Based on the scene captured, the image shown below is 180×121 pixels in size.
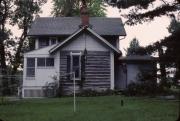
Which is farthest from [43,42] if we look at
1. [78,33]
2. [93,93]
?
[93,93]

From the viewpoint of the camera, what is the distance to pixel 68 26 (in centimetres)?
4225

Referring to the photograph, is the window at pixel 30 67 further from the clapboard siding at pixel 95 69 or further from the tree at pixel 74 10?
the tree at pixel 74 10

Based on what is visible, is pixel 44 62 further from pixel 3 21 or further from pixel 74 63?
pixel 3 21

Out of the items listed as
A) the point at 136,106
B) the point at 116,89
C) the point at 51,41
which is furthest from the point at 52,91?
the point at 136,106

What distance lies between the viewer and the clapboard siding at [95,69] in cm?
3469

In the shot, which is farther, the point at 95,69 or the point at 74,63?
the point at 95,69

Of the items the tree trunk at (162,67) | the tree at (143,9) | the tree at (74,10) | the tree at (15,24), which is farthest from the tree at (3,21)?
the tree at (143,9)

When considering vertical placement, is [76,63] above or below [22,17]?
below

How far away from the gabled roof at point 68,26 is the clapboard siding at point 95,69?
5251 millimetres

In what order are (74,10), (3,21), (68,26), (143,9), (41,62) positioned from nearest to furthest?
(143,9) < (41,62) < (68,26) < (3,21) < (74,10)

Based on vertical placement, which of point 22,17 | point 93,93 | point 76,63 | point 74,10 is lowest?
point 93,93

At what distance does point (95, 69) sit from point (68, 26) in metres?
8.65

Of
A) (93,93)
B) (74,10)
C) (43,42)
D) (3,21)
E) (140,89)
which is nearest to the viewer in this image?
(140,89)

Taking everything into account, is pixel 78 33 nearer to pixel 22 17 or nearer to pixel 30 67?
pixel 30 67
